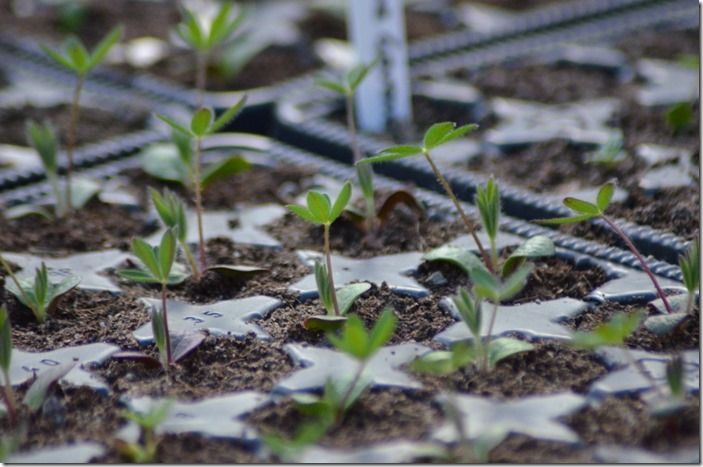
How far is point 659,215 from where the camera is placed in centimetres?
134

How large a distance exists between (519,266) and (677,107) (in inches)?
21.6

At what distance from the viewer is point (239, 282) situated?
124 cm

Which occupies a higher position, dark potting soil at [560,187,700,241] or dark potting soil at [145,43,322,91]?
dark potting soil at [145,43,322,91]

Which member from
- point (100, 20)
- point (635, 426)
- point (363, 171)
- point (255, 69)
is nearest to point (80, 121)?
point (255, 69)

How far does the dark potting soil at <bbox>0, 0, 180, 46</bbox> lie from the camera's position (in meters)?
2.36

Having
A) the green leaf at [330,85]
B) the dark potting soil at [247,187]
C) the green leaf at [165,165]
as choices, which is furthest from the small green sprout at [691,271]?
the green leaf at [165,165]

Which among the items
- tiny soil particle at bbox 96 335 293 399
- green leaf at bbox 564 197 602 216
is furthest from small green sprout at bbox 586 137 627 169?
tiny soil particle at bbox 96 335 293 399

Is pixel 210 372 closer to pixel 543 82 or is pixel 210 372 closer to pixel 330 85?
pixel 330 85

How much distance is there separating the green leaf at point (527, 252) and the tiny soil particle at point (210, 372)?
0.26 metres

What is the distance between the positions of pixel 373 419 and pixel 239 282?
1.15ft

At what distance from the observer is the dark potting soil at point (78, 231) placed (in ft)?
4.55

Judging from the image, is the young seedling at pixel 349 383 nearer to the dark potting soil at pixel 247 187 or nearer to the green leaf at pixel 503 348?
the green leaf at pixel 503 348

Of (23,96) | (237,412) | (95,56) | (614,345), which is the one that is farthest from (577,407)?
(23,96)

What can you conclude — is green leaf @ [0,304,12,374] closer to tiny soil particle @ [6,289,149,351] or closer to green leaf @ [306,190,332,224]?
tiny soil particle @ [6,289,149,351]
